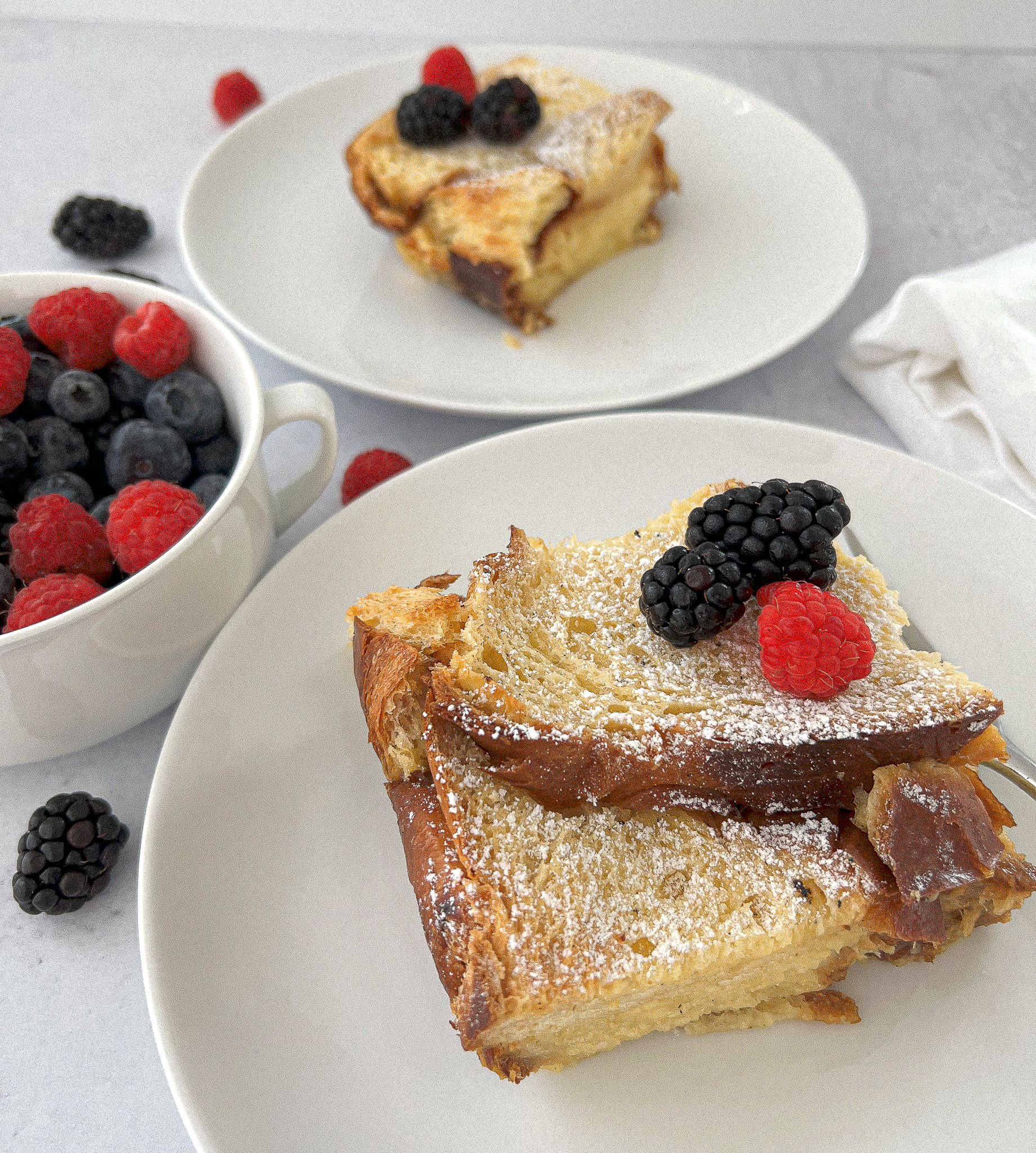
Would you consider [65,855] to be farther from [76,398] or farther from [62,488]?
[76,398]

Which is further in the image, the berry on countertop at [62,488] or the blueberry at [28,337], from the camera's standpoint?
the blueberry at [28,337]

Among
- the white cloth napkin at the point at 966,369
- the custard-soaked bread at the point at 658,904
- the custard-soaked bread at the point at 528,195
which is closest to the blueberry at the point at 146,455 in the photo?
the custard-soaked bread at the point at 658,904

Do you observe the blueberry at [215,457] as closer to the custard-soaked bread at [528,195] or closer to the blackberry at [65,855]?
the blackberry at [65,855]

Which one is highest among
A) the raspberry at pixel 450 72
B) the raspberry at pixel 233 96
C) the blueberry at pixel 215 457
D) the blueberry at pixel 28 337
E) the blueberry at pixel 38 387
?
the raspberry at pixel 450 72

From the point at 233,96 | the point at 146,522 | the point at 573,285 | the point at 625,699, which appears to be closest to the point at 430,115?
the point at 573,285

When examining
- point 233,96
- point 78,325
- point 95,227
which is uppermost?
point 78,325

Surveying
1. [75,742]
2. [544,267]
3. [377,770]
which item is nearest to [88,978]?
[75,742]

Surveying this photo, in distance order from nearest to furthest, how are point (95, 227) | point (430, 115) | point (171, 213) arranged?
point (430, 115), point (95, 227), point (171, 213)

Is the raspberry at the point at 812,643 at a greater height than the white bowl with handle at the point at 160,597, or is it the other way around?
the raspberry at the point at 812,643

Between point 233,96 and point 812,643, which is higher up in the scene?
point 812,643
